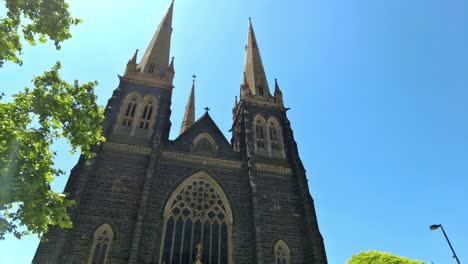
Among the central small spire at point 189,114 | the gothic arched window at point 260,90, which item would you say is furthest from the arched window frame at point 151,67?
the central small spire at point 189,114

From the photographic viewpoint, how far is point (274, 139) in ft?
80.8

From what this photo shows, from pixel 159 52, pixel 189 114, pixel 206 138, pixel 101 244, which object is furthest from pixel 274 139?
pixel 189 114

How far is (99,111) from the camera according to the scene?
11.0 metres

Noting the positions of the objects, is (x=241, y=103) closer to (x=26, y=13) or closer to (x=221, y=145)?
(x=221, y=145)

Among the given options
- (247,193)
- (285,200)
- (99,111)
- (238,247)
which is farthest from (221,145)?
(99,111)

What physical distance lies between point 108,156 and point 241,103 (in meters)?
11.6

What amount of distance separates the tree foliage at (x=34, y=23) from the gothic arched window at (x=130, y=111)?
486 inches

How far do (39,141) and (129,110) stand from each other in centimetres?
1347

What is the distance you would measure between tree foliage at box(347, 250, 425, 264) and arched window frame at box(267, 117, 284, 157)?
934cm

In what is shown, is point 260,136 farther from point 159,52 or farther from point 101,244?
point 101,244

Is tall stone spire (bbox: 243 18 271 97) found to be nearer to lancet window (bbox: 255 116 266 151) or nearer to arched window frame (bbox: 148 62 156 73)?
lancet window (bbox: 255 116 266 151)

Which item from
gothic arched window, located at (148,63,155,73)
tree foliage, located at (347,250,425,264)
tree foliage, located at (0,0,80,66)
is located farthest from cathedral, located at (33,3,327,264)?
tree foliage, located at (0,0,80,66)

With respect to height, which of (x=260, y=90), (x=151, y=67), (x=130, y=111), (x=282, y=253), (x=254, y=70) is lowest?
(x=282, y=253)

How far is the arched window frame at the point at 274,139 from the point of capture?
2363cm
